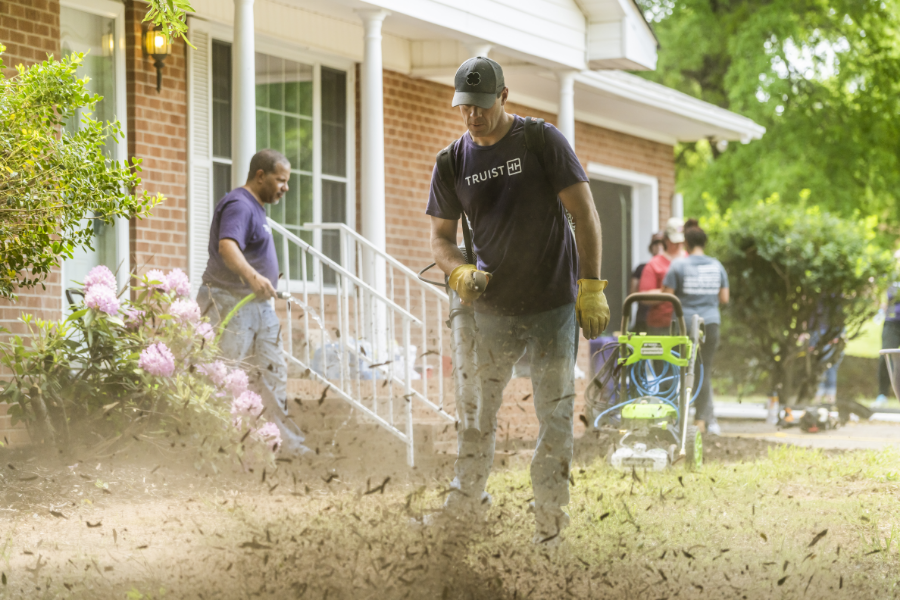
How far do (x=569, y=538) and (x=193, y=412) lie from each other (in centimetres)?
252

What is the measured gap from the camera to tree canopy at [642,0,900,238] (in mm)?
Answer: 19891

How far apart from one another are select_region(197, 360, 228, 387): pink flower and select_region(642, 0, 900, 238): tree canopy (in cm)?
1484

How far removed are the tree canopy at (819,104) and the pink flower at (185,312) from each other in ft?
48.7

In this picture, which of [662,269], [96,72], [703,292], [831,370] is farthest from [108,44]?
[831,370]

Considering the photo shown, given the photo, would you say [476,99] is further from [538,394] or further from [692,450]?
[692,450]

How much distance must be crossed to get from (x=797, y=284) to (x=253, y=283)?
9167 millimetres

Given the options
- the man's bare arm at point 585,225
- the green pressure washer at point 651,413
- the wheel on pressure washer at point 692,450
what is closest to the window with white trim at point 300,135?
the green pressure washer at point 651,413

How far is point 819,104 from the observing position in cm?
2102

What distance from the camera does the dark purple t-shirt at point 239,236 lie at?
21.9 ft

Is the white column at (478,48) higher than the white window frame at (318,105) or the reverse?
higher

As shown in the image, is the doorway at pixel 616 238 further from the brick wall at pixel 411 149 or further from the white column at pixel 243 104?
the white column at pixel 243 104

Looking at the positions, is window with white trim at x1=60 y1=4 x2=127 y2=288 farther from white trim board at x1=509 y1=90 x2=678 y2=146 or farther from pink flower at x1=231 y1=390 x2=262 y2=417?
white trim board at x1=509 y1=90 x2=678 y2=146

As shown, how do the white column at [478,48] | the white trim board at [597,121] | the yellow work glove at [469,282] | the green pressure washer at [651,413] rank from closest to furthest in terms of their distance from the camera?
the yellow work glove at [469,282]
the green pressure washer at [651,413]
the white column at [478,48]
the white trim board at [597,121]

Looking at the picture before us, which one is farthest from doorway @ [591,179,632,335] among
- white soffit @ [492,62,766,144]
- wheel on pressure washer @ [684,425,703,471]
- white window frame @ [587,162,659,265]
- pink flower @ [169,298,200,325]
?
pink flower @ [169,298,200,325]
